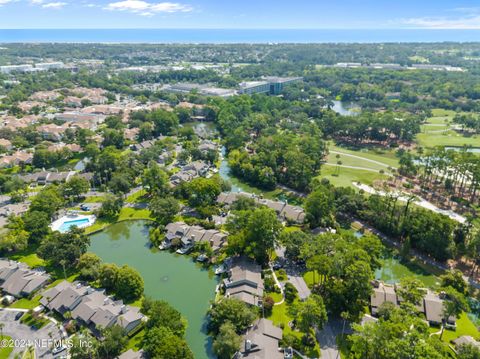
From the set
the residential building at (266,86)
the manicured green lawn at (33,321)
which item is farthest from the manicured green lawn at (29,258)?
the residential building at (266,86)

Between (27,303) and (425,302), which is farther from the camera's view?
(27,303)

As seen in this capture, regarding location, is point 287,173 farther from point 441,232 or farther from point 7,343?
point 7,343

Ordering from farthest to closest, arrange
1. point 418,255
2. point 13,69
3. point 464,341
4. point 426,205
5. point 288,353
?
point 13,69
point 426,205
point 418,255
point 464,341
point 288,353

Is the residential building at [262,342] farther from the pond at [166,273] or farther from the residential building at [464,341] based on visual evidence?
the residential building at [464,341]

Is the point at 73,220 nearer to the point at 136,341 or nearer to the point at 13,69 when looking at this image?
the point at 136,341

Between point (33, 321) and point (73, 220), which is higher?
point (73, 220)

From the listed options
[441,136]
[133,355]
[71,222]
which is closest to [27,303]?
[133,355]

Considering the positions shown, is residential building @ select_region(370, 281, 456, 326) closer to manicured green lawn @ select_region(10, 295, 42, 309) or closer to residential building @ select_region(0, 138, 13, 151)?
manicured green lawn @ select_region(10, 295, 42, 309)
